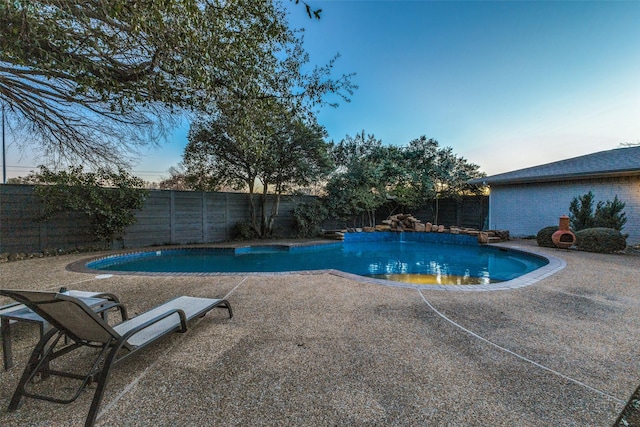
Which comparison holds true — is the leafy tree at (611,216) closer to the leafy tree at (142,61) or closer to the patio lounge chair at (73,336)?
the leafy tree at (142,61)

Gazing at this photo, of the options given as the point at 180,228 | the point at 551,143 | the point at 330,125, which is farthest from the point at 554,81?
the point at 180,228

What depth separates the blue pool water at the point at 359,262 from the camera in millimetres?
6922

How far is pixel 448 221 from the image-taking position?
594 inches

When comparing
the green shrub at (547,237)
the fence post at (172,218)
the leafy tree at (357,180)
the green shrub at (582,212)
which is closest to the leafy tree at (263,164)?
the fence post at (172,218)

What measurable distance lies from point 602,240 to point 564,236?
2.77ft

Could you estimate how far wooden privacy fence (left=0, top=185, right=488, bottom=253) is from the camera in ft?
23.8

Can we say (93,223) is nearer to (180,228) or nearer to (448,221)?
(180,228)

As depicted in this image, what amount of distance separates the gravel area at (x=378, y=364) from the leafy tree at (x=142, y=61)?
275 centimetres

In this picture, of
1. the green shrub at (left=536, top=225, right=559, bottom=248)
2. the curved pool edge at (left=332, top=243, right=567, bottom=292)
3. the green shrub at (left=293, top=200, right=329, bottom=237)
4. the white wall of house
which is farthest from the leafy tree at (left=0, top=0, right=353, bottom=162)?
the white wall of house

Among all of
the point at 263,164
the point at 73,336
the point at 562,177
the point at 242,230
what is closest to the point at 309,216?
the point at 242,230

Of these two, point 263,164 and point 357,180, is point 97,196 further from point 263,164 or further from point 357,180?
point 357,180

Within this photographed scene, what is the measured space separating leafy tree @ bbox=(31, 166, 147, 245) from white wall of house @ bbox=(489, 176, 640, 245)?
13907mm

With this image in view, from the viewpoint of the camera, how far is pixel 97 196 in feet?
25.1

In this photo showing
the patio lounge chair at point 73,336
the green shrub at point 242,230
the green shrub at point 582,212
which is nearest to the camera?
the patio lounge chair at point 73,336
